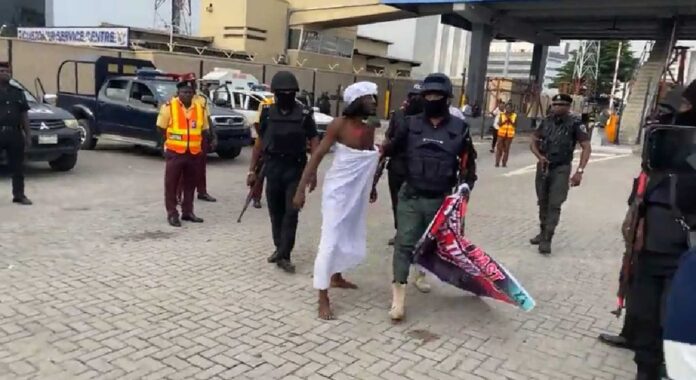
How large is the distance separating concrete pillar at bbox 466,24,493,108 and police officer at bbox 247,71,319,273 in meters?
20.7

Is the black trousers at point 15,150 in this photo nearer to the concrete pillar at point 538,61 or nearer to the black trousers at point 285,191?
the black trousers at point 285,191

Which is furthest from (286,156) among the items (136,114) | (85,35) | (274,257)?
(85,35)

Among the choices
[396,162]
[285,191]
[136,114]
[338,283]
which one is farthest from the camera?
[136,114]

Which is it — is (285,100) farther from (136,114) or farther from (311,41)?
(311,41)

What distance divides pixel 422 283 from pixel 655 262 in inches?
81.9

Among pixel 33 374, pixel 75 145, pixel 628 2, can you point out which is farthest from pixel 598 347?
pixel 628 2

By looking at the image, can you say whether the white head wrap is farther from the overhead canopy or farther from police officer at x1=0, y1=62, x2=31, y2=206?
the overhead canopy

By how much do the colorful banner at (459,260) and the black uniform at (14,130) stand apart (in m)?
5.38

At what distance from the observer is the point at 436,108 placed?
13.5ft

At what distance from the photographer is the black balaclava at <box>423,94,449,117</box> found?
13.4ft

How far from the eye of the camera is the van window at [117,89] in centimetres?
1276

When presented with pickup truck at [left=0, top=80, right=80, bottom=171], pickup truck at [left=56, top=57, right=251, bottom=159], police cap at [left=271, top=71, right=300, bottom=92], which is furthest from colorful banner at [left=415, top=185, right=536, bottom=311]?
pickup truck at [left=56, top=57, right=251, bottom=159]

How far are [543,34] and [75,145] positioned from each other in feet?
83.8

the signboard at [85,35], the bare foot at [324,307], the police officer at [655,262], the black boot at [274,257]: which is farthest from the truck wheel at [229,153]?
the signboard at [85,35]
